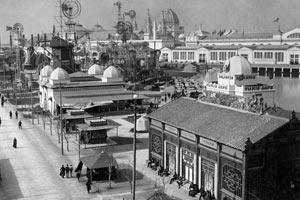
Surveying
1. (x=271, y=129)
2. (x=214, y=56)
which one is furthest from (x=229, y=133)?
(x=214, y=56)

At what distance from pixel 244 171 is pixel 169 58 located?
147m

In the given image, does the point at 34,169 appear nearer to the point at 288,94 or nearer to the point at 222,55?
the point at 288,94

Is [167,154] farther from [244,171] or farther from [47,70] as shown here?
[47,70]

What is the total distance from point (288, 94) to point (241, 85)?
148 ft

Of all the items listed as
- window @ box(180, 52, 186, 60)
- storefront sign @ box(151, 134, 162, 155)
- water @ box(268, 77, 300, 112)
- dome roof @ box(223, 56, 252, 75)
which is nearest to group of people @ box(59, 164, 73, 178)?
storefront sign @ box(151, 134, 162, 155)

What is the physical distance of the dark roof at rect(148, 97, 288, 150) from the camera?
24.8 m

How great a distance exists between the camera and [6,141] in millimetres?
45469

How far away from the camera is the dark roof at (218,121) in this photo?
81.2ft

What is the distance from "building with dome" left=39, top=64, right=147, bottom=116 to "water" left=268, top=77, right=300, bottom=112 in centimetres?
2244

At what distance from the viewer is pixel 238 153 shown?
24.2 m

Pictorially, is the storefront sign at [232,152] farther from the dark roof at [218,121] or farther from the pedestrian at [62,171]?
the pedestrian at [62,171]

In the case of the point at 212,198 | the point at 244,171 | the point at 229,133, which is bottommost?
the point at 212,198

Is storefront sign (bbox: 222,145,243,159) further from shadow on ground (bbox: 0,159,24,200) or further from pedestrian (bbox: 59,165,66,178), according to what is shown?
shadow on ground (bbox: 0,159,24,200)

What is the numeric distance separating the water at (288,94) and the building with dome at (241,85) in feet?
75.1
